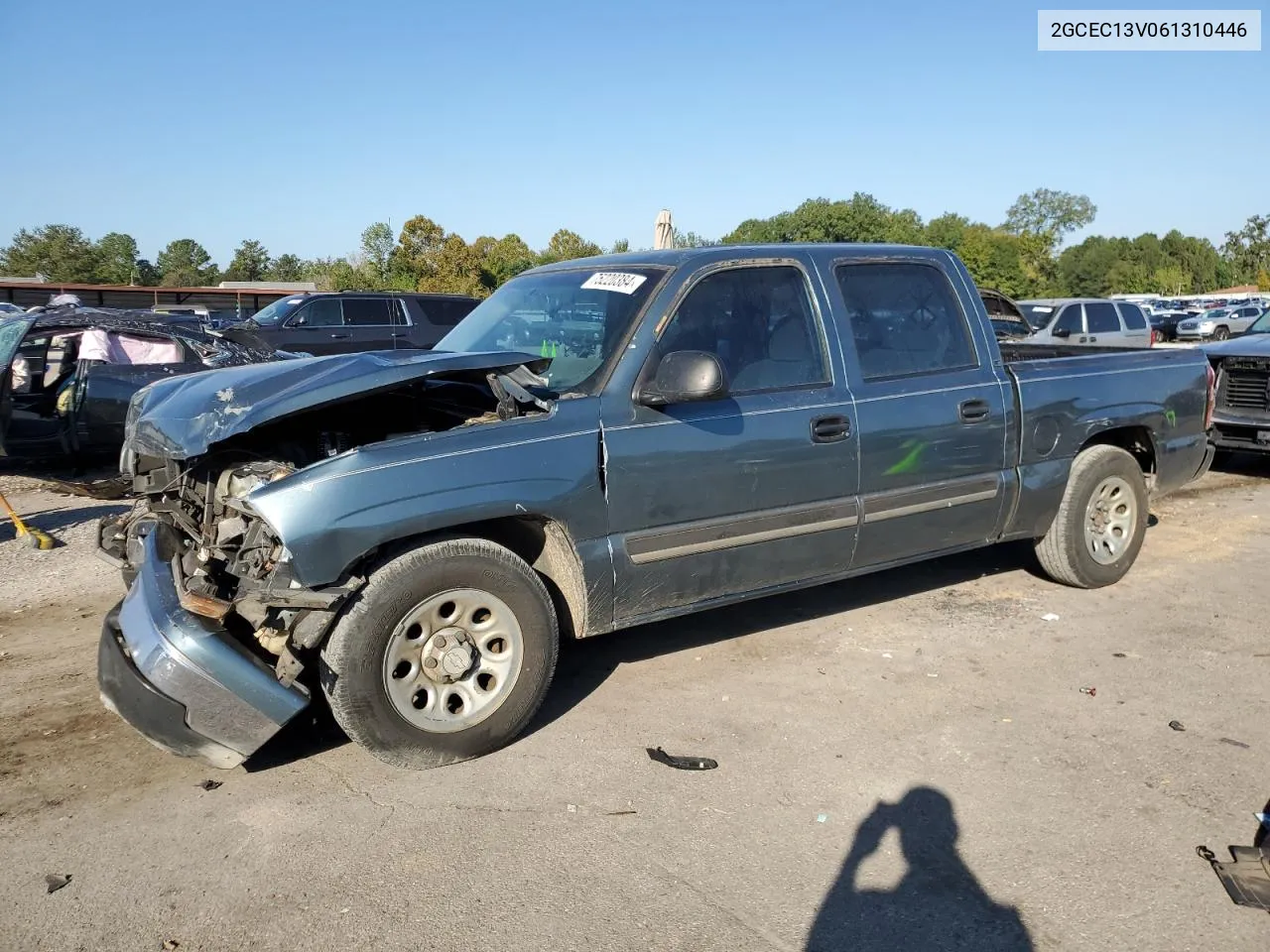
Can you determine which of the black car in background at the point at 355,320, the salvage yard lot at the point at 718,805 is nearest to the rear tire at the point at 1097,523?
the salvage yard lot at the point at 718,805

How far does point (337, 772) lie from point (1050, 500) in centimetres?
394

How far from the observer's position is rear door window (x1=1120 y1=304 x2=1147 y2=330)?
18.0 m

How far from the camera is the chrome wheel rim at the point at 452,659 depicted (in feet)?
11.4

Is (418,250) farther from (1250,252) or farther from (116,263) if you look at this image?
(1250,252)

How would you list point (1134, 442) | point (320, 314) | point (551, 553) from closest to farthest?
point (551, 553)
point (1134, 442)
point (320, 314)

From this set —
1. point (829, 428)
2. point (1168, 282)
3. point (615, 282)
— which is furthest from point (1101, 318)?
point (1168, 282)

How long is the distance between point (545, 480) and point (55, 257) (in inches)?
2999

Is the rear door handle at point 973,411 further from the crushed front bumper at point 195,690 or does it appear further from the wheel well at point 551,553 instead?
the crushed front bumper at point 195,690

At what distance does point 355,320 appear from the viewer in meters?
15.0

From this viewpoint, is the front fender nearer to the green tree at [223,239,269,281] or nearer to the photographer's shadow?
the photographer's shadow

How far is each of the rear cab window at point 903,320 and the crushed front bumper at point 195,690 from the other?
2.94m

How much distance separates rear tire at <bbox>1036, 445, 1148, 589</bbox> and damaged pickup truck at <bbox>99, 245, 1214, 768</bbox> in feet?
0.67

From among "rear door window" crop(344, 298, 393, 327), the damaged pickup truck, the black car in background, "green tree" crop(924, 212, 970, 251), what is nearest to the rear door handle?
the damaged pickup truck

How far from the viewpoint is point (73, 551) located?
21.7 ft
